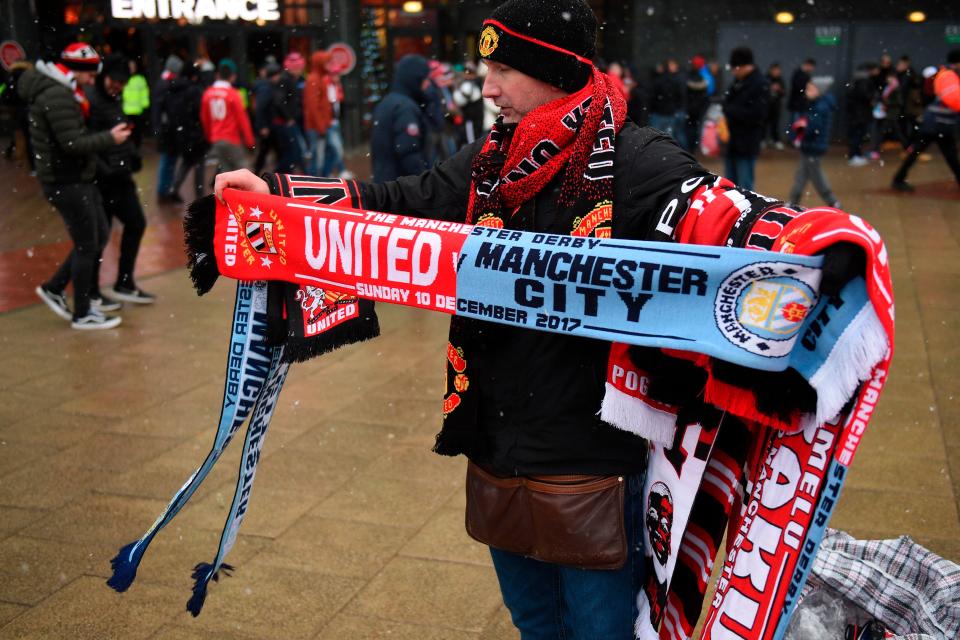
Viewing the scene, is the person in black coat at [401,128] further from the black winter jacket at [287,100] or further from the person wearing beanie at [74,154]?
the black winter jacket at [287,100]

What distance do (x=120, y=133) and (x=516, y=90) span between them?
218 inches

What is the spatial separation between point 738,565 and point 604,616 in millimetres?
349

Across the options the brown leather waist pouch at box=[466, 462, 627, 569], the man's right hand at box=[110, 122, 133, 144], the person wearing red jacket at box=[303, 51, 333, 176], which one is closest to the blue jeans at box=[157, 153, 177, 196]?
the person wearing red jacket at box=[303, 51, 333, 176]

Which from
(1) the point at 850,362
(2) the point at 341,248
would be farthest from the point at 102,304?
(1) the point at 850,362

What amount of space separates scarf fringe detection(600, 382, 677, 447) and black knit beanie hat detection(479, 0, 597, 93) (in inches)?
28.6

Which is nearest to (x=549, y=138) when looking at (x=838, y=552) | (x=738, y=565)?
(x=738, y=565)

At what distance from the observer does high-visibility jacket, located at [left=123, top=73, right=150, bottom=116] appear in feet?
53.6

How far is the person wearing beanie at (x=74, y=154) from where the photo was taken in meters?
6.90

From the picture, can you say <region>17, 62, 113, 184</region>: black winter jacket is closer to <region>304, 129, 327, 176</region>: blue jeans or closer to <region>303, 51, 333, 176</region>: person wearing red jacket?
<region>303, 51, 333, 176</region>: person wearing red jacket

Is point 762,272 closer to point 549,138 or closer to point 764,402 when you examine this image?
point 764,402

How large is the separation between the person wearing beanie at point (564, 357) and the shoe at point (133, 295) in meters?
6.21

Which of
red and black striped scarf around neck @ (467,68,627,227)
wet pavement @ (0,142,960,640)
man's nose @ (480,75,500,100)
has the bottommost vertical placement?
wet pavement @ (0,142,960,640)

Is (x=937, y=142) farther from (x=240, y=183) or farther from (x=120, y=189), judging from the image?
(x=240, y=183)

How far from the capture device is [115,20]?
888 inches
